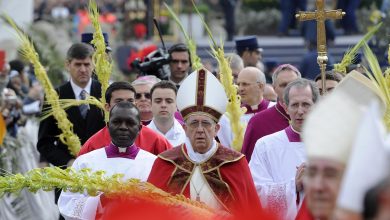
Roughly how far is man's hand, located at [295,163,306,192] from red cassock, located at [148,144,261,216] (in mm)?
285

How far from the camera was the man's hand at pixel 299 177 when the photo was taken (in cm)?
834

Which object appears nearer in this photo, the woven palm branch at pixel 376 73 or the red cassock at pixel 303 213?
the woven palm branch at pixel 376 73

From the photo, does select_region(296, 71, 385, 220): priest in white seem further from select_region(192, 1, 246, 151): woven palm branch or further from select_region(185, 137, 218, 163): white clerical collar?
select_region(192, 1, 246, 151): woven palm branch

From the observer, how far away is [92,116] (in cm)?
1136

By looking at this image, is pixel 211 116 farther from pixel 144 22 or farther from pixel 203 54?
pixel 144 22

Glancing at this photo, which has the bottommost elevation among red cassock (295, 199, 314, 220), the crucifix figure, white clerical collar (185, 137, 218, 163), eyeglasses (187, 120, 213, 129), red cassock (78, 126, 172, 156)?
red cassock (295, 199, 314, 220)

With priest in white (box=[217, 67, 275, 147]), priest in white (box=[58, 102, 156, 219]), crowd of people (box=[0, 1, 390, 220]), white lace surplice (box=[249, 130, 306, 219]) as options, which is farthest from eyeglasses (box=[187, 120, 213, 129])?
priest in white (box=[217, 67, 275, 147])

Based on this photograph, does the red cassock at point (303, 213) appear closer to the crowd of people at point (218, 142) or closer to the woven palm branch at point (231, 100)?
the crowd of people at point (218, 142)

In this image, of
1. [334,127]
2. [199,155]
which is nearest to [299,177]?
[199,155]

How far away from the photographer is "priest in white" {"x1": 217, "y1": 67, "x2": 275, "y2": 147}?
11.5 m

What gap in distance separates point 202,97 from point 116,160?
856 millimetres

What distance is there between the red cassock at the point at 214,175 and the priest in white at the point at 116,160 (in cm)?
57

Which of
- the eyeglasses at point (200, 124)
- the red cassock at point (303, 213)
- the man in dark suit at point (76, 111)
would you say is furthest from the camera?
the man in dark suit at point (76, 111)

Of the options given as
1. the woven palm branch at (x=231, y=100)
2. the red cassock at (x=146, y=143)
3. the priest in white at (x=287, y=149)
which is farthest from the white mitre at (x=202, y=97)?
the woven palm branch at (x=231, y=100)
